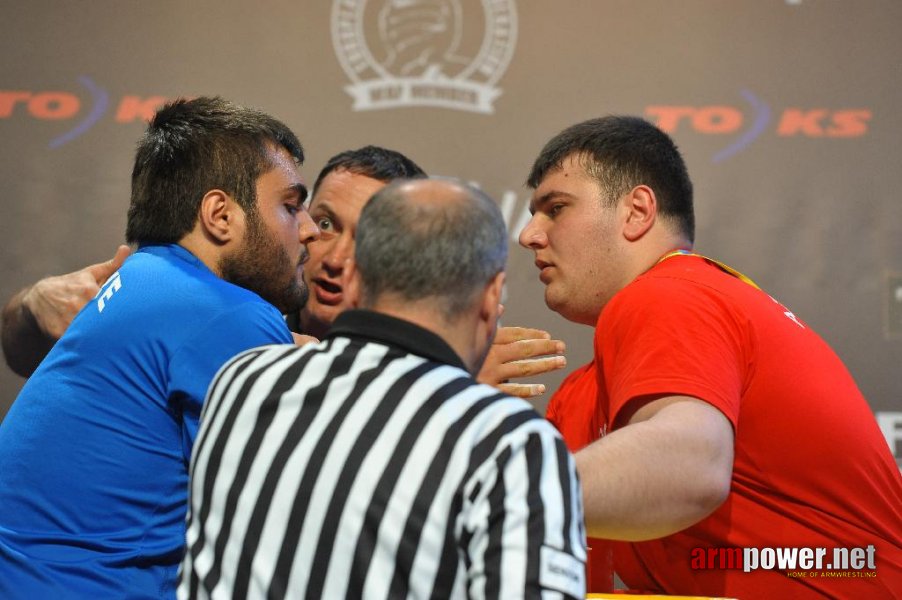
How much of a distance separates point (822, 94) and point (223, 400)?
264 cm

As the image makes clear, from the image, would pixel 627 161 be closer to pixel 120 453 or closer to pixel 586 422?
pixel 586 422

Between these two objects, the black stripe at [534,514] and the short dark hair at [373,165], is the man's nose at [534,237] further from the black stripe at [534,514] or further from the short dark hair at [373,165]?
the black stripe at [534,514]

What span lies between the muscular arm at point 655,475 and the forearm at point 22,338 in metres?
1.58

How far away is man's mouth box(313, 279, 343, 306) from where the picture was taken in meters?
2.49

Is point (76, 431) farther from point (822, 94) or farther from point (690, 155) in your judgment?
point (822, 94)

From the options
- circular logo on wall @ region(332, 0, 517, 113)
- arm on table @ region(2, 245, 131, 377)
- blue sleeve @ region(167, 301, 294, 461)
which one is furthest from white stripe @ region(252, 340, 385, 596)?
circular logo on wall @ region(332, 0, 517, 113)

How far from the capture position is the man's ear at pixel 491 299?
1.02 m

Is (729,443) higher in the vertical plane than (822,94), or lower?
lower

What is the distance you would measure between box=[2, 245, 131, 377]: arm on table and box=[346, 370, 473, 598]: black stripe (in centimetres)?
130

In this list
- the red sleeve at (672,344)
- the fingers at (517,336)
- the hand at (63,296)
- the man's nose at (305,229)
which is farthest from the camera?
the hand at (63,296)

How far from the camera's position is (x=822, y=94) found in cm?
309

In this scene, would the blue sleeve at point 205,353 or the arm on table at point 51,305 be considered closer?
the blue sleeve at point 205,353

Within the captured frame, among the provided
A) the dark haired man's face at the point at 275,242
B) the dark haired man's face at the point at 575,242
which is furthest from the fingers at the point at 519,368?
the dark haired man's face at the point at 275,242

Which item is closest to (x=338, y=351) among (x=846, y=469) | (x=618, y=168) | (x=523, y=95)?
(x=846, y=469)
